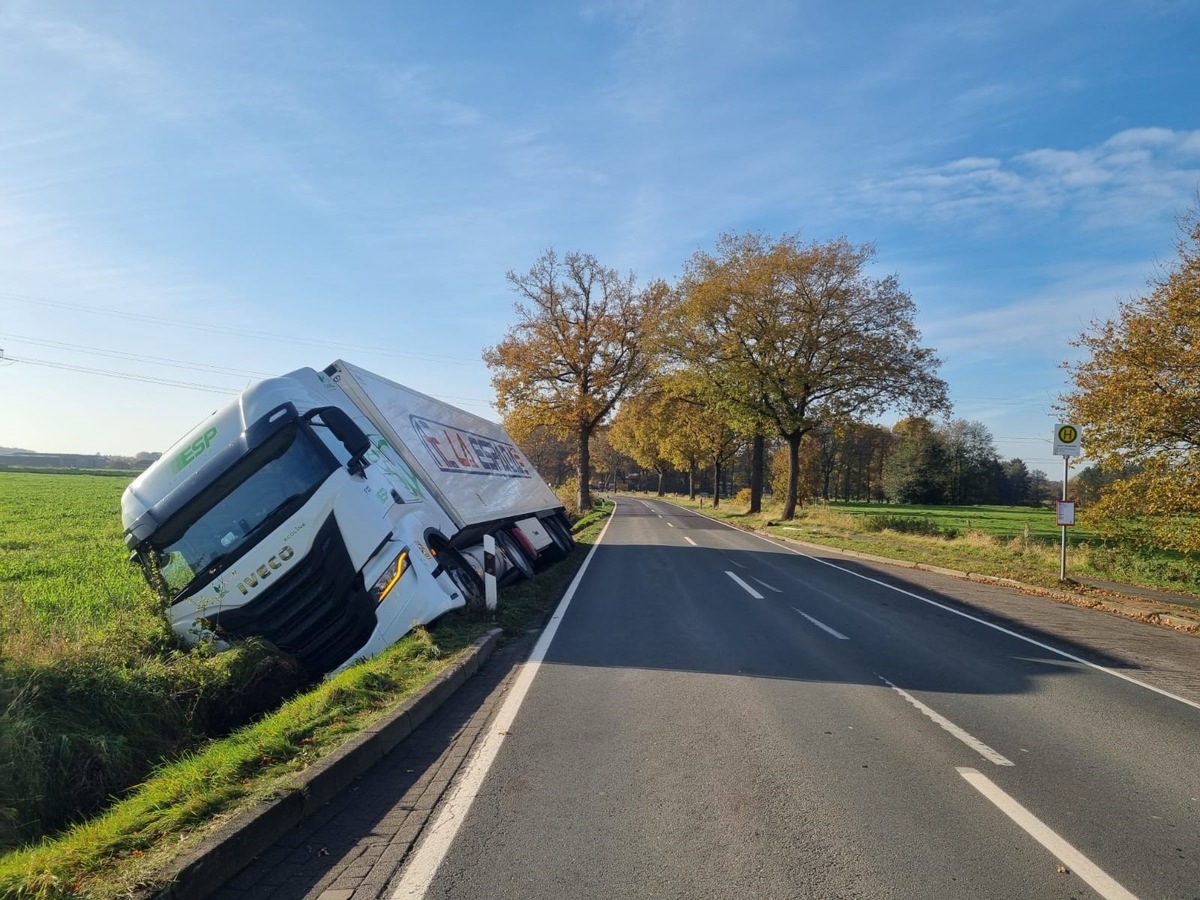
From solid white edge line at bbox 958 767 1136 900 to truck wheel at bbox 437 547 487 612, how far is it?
5937mm

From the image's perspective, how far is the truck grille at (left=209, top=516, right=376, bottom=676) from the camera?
761cm

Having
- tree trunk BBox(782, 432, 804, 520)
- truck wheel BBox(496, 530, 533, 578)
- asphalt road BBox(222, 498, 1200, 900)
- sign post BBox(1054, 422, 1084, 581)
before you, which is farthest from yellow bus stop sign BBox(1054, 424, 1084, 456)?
tree trunk BBox(782, 432, 804, 520)

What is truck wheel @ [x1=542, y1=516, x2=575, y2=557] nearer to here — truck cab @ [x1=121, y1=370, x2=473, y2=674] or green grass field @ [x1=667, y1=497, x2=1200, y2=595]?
green grass field @ [x1=667, y1=497, x2=1200, y2=595]

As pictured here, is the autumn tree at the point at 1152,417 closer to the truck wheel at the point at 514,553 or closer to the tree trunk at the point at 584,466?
the truck wheel at the point at 514,553

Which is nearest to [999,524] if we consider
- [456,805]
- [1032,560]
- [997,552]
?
[997,552]

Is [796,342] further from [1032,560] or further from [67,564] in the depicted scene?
[67,564]

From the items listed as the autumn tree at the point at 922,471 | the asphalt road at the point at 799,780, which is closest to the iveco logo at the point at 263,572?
the asphalt road at the point at 799,780

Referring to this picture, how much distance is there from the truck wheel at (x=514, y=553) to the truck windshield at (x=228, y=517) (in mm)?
5158

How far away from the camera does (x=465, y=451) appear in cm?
1386

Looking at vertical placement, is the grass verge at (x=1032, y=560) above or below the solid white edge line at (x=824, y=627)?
above

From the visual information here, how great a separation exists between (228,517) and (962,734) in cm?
A: 713

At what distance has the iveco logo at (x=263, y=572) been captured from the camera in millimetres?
7570

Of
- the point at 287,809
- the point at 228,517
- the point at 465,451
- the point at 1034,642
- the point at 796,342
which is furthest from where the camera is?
the point at 796,342

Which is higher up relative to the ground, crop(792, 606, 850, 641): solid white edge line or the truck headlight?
the truck headlight
